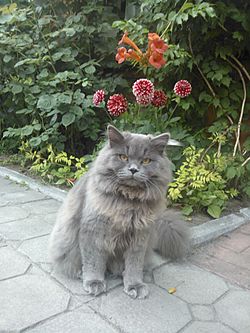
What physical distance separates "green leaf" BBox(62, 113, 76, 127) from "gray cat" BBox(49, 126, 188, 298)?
1.71m

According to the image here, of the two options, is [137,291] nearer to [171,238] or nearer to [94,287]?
[94,287]

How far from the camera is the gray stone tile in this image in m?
1.29

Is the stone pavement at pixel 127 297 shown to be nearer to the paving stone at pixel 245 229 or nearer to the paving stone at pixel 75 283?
the paving stone at pixel 75 283

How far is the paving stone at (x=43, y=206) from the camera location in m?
2.61

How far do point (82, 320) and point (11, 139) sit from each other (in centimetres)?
350

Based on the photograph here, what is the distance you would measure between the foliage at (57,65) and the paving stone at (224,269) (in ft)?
6.59

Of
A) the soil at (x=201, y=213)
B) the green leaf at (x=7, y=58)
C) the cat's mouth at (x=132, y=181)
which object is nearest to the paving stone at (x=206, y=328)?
the cat's mouth at (x=132, y=181)

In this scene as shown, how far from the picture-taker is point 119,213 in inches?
59.6

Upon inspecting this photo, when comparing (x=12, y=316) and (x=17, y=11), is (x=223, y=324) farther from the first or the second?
(x=17, y=11)

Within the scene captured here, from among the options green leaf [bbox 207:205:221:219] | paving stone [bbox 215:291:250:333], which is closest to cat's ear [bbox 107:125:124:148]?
paving stone [bbox 215:291:250:333]

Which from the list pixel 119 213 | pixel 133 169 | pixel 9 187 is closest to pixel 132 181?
pixel 133 169

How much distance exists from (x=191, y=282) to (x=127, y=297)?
1.33 ft

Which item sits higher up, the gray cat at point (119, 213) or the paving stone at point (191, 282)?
the gray cat at point (119, 213)

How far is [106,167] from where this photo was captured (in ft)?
4.96
